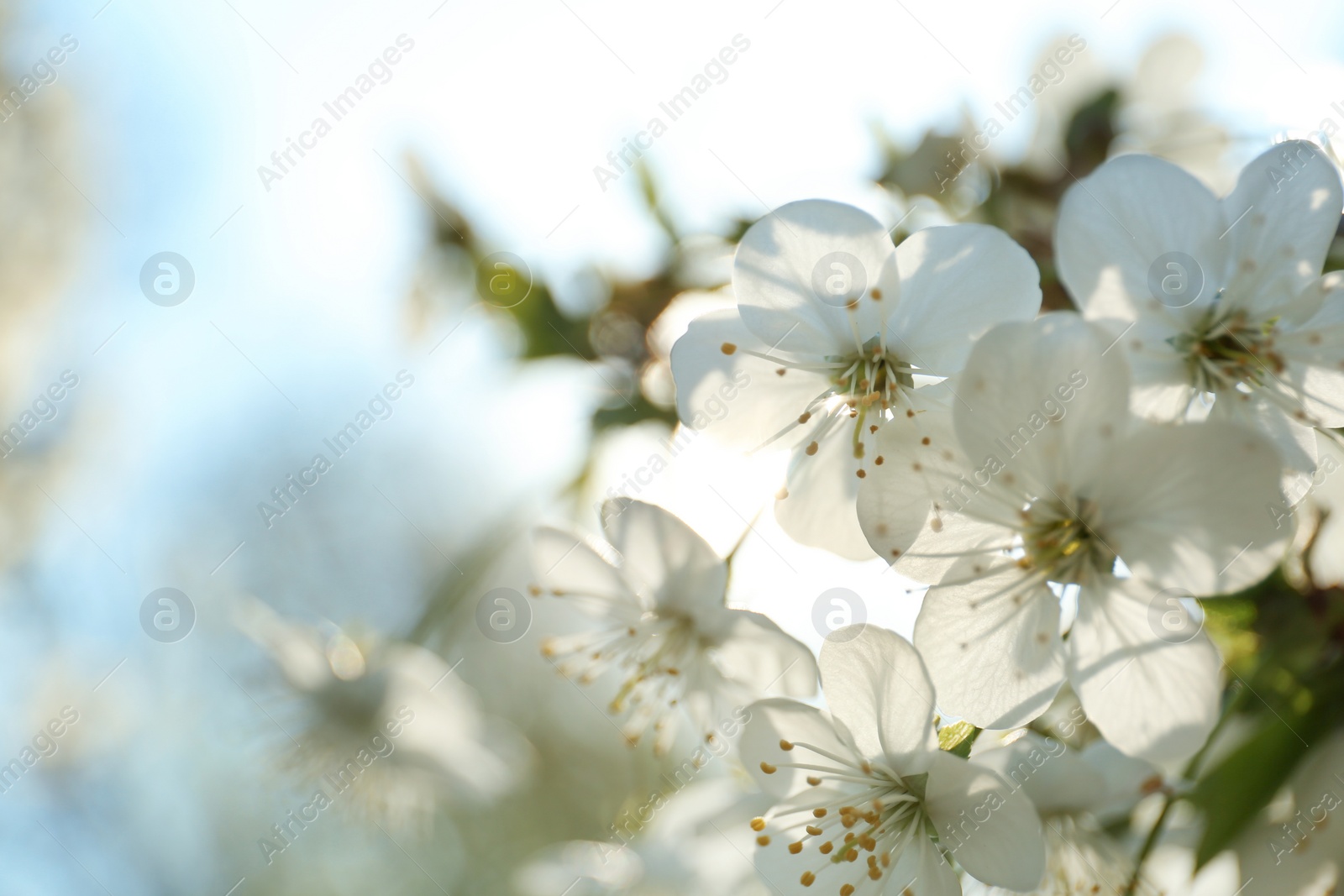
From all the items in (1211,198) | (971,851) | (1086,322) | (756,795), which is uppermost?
(1211,198)

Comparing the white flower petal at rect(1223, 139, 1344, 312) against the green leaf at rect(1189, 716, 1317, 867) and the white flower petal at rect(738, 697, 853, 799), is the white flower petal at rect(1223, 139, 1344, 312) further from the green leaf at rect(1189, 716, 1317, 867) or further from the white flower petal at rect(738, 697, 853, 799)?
the white flower petal at rect(738, 697, 853, 799)

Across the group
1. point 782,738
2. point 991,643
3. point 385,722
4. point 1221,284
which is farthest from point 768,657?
point 385,722

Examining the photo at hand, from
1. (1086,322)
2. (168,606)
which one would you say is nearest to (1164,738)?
(1086,322)

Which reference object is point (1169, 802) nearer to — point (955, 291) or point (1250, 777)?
point (1250, 777)

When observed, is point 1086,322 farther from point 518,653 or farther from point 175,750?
point 175,750

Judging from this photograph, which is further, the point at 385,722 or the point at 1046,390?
the point at 385,722

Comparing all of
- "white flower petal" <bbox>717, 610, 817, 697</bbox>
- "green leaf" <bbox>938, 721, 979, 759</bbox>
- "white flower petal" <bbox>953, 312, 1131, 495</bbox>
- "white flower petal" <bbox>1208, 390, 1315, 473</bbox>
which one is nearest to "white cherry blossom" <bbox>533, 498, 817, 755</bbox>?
"white flower petal" <bbox>717, 610, 817, 697</bbox>
